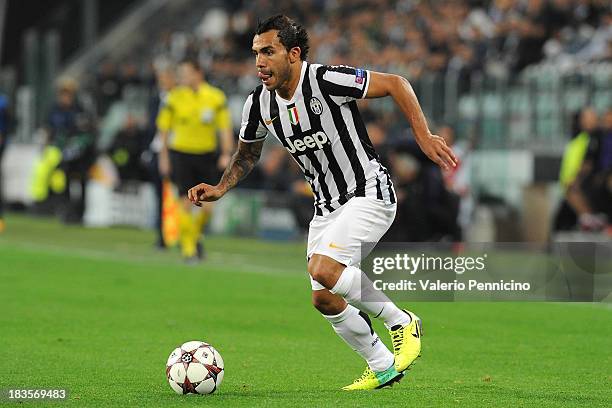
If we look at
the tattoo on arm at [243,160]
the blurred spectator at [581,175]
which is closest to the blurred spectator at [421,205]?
the blurred spectator at [581,175]

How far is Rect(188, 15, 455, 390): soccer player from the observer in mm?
7816

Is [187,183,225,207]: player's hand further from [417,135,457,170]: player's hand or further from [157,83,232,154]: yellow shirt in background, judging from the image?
[157,83,232,154]: yellow shirt in background

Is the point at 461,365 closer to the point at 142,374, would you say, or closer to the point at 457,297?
the point at 457,297

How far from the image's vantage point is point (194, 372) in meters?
7.63

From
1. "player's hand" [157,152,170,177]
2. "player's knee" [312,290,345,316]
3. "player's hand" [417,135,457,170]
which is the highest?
"player's hand" [417,135,457,170]

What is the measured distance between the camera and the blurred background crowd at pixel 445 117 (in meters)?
18.7

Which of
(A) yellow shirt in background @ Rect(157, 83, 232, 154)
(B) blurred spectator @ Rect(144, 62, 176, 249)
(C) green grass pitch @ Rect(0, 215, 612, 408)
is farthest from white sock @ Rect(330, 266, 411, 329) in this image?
(B) blurred spectator @ Rect(144, 62, 176, 249)

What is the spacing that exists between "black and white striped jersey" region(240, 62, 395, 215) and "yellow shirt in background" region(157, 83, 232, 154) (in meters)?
9.11

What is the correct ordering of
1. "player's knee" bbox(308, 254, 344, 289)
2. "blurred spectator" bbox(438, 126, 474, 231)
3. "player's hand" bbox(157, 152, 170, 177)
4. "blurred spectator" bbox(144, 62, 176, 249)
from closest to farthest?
"player's knee" bbox(308, 254, 344, 289) → "player's hand" bbox(157, 152, 170, 177) → "blurred spectator" bbox(144, 62, 176, 249) → "blurred spectator" bbox(438, 126, 474, 231)

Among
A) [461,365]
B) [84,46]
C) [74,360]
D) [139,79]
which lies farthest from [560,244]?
[84,46]

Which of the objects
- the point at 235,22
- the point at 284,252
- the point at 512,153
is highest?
the point at 235,22

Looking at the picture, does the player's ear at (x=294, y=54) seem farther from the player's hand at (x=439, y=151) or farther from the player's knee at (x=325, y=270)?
the player's knee at (x=325, y=270)

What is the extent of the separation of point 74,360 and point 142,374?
0.75m

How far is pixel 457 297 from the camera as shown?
928 centimetres
